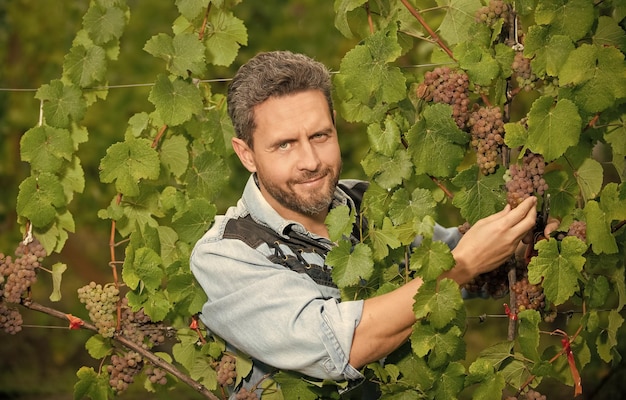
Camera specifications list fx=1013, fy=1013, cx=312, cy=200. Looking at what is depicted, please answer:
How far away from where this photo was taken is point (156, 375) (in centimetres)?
279

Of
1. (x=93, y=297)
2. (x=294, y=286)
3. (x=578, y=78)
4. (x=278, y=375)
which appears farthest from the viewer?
(x=93, y=297)

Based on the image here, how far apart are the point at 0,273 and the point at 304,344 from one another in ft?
3.21

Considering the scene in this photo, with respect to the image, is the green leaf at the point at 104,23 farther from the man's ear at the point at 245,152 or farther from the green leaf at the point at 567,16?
the green leaf at the point at 567,16

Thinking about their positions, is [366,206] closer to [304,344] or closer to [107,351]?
[304,344]

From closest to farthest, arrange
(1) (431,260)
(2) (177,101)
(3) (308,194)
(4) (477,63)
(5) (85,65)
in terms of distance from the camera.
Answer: (1) (431,260), (4) (477,63), (3) (308,194), (2) (177,101), (5) (85,65)

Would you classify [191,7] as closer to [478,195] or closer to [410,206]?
[410,206]

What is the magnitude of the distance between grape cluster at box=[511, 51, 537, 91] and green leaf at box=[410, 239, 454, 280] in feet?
1.44

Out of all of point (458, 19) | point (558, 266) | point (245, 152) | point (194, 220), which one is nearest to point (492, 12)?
point (458, 19)

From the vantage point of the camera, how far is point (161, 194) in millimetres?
2887

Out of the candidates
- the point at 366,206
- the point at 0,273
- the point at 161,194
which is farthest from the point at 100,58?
the point at 366,206

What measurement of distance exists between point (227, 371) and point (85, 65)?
3.14 feet

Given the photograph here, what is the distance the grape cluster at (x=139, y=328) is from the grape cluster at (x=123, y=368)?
0.15ft

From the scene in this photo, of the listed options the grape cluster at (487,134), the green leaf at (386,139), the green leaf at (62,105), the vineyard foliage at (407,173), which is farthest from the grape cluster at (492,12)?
the green leaf at (62,105)

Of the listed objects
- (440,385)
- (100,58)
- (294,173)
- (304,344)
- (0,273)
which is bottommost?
(440,385)
